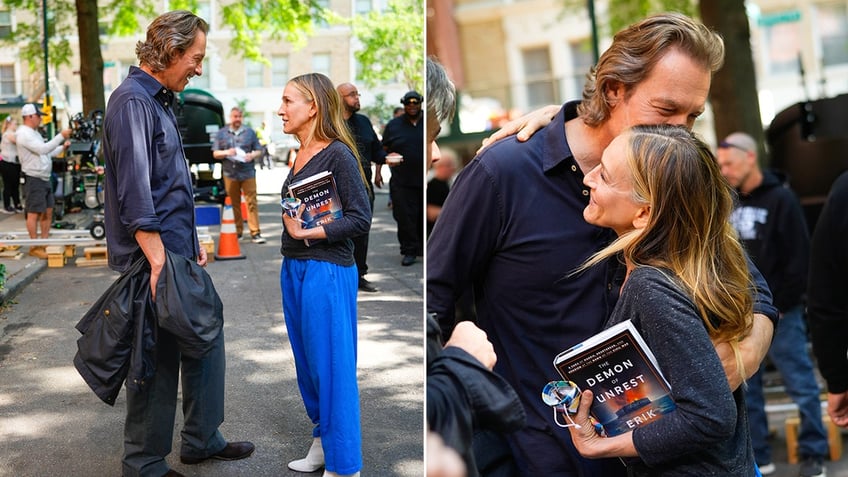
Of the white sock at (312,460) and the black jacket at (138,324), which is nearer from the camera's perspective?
the black jacket at (138,324)

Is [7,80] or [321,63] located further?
[321,63]

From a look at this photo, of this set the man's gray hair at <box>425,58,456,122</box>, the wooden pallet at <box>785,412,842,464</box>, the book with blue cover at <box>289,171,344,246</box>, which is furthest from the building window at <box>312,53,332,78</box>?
the wooden pallet at <box>785,412,842,464</box>

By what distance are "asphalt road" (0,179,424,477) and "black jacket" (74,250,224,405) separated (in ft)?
0.09

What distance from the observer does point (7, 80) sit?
6.23ft

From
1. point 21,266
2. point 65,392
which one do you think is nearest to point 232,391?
point 65,392

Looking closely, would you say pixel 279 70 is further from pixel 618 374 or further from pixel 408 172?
pixel 618 374

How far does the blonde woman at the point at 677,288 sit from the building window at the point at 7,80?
1106mm

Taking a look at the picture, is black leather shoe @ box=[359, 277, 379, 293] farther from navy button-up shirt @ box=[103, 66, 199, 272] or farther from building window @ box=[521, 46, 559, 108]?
building window @ box=[521, 46, 559, 108]

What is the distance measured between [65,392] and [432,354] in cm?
105

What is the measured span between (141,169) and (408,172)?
1.78 ft

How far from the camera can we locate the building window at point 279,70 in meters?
2.12

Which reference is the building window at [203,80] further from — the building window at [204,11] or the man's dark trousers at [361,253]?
the man's dark trousers at [361,253]

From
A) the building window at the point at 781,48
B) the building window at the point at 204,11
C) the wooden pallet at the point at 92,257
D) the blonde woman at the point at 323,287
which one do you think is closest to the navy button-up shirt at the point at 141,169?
the wooden pallet at the point at 92,257

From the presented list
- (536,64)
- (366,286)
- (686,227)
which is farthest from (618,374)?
(536,64)
